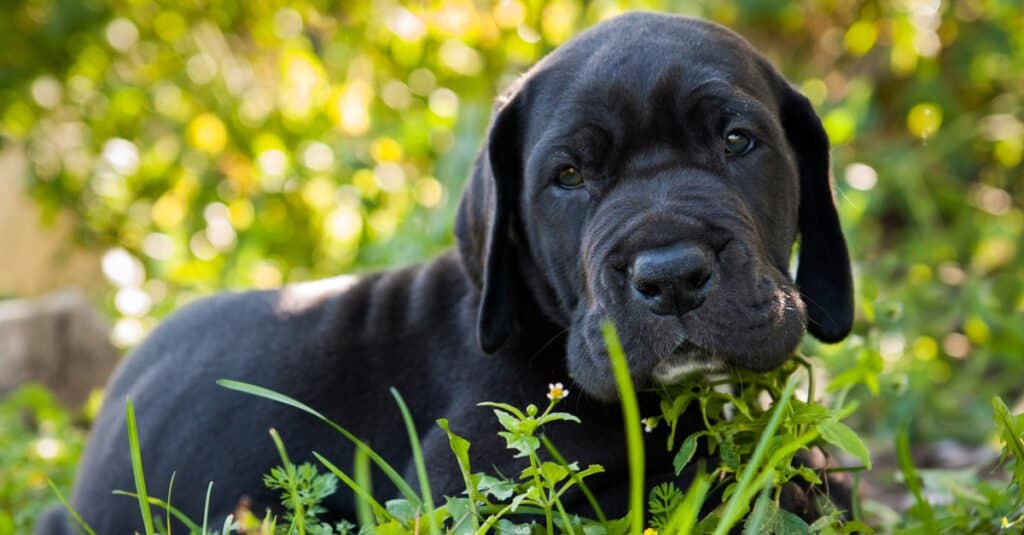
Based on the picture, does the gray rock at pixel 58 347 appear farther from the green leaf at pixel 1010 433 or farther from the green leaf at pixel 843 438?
the green leaf at pixel 1010 433

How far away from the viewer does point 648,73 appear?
291 cm

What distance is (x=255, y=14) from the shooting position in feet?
23.6

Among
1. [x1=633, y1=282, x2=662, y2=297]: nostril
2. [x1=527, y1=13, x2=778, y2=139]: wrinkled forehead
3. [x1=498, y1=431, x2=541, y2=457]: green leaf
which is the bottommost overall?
[x1=498, y1=431, x2=541, y2=457]: green leaf

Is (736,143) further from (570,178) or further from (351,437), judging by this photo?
(351,437)

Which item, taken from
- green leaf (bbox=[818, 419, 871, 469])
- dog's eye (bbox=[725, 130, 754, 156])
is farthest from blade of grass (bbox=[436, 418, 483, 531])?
dog's eye (bbox=[725, 130, 754, 156])

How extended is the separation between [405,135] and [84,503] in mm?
2978

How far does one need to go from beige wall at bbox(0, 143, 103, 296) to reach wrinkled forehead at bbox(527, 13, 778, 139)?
6.06m

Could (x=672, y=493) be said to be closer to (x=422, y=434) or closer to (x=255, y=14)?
(x=422, y=434)

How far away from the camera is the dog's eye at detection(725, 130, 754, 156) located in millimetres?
2916

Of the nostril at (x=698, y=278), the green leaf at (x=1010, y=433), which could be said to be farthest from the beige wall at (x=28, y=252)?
the green leaf at (x=1010, y=433)

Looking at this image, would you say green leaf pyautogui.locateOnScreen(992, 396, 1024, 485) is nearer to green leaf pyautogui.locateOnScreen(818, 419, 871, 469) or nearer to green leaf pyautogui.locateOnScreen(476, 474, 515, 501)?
green leaf pyautogui.locateOnScreen(818, 419, 871, 469)

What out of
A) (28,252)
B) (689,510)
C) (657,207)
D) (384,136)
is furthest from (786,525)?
(28,252)

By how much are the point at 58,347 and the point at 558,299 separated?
4082 mm

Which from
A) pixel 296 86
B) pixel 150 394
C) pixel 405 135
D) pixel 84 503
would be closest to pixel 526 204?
pixel 150 394
